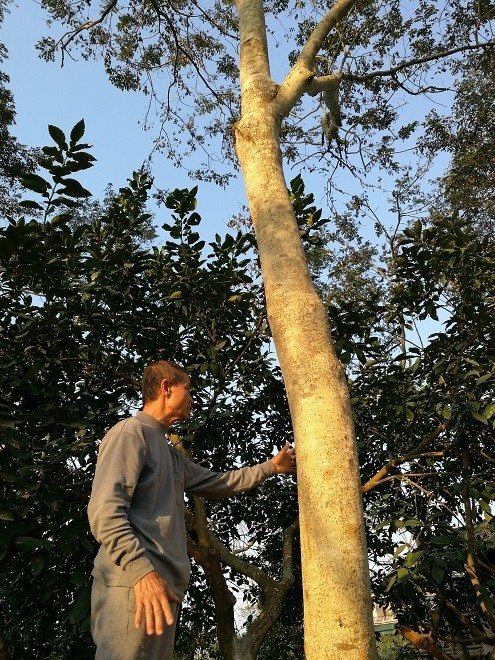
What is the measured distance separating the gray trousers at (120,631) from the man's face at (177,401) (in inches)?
27.4

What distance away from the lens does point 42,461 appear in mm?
4496

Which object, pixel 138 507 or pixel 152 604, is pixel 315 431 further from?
pixel 152 604

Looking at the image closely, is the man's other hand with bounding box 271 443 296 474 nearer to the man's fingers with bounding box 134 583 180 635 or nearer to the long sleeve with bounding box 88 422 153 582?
the long sleeve with bounding box 88 422 153 582

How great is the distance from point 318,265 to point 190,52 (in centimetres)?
494

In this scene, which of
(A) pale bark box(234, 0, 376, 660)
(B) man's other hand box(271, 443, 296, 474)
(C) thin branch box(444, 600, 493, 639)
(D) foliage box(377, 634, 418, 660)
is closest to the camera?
(A) pale bark box(234, 0, 376, 660)

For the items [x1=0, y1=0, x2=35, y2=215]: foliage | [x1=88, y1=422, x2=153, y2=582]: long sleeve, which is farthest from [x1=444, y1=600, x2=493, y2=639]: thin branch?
[x1=0, y1=0, x2=35, y2=215]: foliage

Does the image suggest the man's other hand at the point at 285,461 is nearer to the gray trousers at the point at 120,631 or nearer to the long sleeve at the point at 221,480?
the long sleeve at the point at 221,480

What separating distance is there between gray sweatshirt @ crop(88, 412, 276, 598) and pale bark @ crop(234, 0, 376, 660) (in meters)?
0.49

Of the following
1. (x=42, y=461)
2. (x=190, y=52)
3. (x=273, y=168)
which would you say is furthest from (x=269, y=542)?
(x=190, y=52)

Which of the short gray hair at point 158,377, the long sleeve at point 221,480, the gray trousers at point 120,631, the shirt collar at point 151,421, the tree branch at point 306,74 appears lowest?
the gray trousers at point 120,631

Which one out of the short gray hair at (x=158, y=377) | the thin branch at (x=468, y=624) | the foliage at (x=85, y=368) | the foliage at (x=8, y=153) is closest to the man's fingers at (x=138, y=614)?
the short gray hair at (x=158, y=377)

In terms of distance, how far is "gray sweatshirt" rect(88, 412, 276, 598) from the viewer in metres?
2.22

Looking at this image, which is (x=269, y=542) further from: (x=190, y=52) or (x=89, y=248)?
(x=190, y=52)

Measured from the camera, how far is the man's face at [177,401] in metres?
2.73
